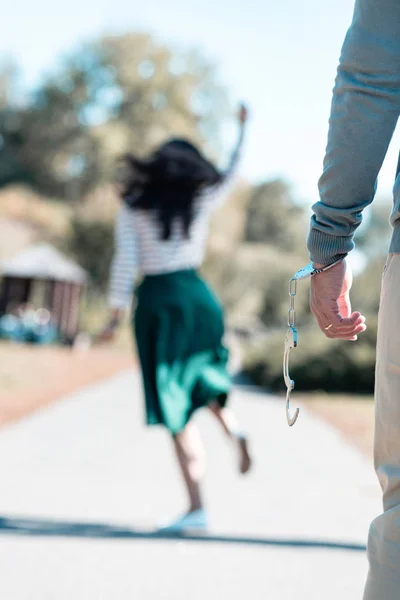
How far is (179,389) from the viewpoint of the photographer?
4547 mm

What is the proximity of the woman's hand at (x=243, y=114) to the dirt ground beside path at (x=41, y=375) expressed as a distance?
4164 mm

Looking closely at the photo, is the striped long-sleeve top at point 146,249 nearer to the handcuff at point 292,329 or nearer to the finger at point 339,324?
the handcuff at point 292,329

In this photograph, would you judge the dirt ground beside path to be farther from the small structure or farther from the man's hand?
the man's hand

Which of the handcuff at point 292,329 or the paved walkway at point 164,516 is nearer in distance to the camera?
the handcuff at point 292,329

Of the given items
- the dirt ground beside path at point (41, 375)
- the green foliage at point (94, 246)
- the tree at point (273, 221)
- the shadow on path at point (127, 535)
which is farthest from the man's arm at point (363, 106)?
the tree at point (273, 221)

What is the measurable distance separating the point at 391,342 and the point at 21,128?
60999 millimetres

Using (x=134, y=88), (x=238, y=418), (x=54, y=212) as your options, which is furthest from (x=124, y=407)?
(x=134, y=88)

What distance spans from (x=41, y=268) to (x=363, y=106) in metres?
29.2

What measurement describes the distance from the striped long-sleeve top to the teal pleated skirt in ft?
0.22

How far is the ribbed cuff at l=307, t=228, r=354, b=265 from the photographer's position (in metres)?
1.89

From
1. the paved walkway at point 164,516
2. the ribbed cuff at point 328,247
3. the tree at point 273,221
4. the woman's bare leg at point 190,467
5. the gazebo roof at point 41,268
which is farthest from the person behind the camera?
the tree at point 273,221

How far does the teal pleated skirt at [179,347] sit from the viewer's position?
177 inches

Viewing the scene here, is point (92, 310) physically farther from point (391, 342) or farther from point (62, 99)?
point (391, 342)

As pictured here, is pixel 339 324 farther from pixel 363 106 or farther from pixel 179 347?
pixel 179 347
